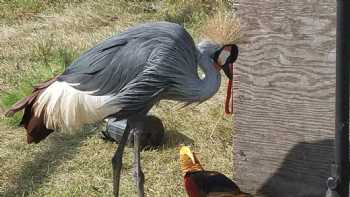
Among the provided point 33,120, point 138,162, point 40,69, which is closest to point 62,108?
point 33,120

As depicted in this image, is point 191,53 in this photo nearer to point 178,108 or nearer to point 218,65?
point 218,65

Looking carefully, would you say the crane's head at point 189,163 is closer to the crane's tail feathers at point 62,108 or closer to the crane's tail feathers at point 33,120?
the crane's tail feathers at point 62,108

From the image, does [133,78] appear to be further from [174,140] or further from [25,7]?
[25,7]

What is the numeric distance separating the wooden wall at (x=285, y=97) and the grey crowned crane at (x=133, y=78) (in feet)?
0.55

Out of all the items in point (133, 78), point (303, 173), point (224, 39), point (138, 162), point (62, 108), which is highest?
point (224, 39)

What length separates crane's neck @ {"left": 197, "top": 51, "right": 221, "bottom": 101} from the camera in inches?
115

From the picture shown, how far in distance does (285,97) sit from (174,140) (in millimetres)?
1260

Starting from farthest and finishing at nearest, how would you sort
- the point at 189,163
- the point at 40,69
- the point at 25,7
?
the point at 25,7, the point at 40,69, the point at 189,163

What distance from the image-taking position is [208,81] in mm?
2943

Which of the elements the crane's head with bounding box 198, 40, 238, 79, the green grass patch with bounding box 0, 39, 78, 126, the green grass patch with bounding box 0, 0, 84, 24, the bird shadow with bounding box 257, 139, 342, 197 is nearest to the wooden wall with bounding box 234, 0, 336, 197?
the bird shadow with bounding box 257, 139, 342, 197

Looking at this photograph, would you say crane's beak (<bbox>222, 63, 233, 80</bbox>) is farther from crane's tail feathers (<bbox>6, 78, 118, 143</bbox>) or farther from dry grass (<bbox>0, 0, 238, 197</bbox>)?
dry grass (<bbox>0, 0, 238, 197</bbox>)

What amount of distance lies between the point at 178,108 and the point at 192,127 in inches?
8.3

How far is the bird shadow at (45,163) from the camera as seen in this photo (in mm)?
3668

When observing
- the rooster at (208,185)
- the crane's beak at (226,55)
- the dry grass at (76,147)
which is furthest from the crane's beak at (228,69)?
the dry grass at (76,147)
